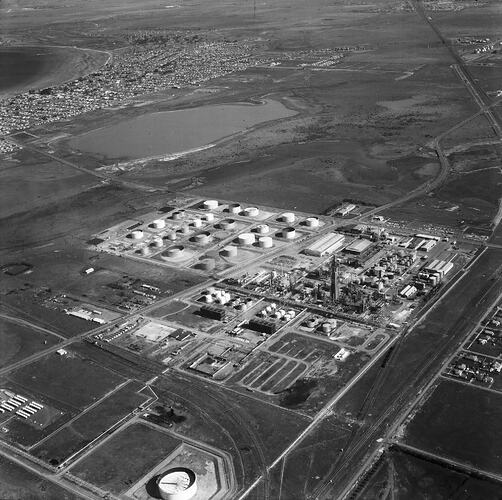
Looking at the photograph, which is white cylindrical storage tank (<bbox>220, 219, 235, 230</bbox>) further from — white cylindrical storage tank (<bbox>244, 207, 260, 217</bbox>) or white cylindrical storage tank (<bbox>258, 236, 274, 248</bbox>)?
white cylindrical storage tank (<bbox>258, 236, 274, 248</bbox>)

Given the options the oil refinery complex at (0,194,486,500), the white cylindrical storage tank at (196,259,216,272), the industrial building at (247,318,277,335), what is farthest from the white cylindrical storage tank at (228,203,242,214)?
the industrial building at (247,318,277,335)

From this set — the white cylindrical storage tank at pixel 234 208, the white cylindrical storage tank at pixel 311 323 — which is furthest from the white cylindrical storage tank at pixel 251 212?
the white cylindrical storage tank at pixel 311 323

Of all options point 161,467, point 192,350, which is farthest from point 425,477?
point 192,350

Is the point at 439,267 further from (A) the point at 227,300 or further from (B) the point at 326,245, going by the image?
(A) the point at 227,300

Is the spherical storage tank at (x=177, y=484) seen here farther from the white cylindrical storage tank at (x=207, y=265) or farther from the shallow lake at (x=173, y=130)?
the shallow lake at (x=173, y=130)

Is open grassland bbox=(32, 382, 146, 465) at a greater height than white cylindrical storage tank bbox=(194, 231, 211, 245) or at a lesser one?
lesser

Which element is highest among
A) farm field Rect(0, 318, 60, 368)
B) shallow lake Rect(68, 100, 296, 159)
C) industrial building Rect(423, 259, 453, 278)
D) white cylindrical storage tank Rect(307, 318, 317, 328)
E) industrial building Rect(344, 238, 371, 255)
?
shallow lake Rect(68, 100, 296, 159)

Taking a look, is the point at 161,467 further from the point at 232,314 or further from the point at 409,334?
the point at 409,334
